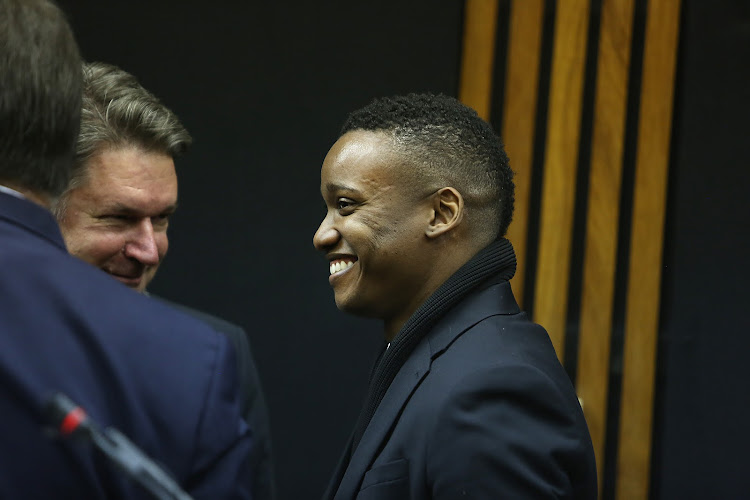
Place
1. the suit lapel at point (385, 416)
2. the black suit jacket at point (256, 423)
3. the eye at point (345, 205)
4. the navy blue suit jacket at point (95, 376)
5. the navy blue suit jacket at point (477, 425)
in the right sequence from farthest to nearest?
the black suit jacket at point (256, 423)
the eye at point (345, 205)
the suit lapel at point (385, 416)
the navy blue suit jacket at point (477, 425)
the navy blue suit jacket at point (95, 376)

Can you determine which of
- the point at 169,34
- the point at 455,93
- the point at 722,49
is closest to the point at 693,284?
the point at 722,49

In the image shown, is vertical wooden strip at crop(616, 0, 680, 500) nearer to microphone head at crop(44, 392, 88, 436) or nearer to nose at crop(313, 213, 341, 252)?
nose at crop(313, 213, 341, 252)

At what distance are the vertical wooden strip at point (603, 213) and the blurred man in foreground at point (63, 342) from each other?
8.39 feet

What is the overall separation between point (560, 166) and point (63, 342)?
2.71 meters

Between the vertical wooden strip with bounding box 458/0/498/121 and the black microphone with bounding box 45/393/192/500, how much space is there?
9.42ft

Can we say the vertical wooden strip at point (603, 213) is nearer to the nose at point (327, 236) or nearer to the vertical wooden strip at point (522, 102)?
the vertical wooden strip at point (522, 102)

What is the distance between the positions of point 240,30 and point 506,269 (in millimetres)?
1885

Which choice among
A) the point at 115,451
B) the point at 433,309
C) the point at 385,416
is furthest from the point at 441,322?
the point at 115,451

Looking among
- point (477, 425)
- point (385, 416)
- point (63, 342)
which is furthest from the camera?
point (385, 416)

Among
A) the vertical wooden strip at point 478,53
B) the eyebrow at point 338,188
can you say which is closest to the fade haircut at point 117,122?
the eyebrow at point 338,188

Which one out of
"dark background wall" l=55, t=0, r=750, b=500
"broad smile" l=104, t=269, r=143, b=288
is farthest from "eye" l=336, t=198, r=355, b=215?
"dark background wall" l=55, t=0, r=750, b=500

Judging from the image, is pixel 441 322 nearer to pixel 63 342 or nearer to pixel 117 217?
pixel 117 217

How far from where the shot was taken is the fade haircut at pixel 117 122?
2184 millimetres

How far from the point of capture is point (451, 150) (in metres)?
2.12
